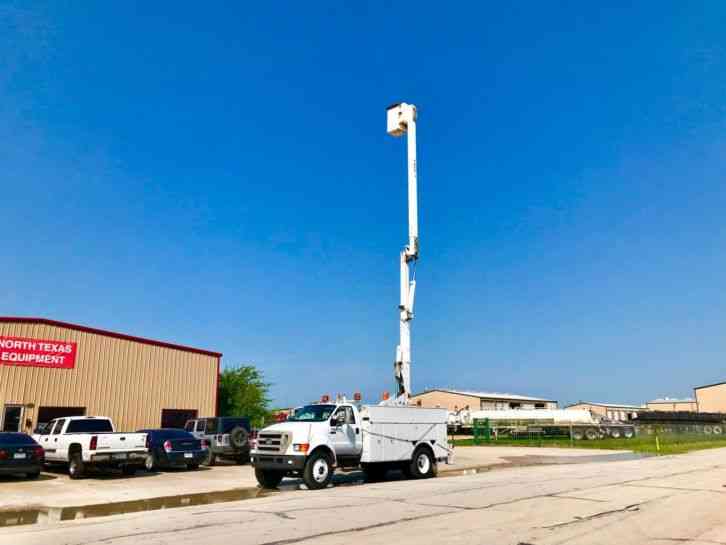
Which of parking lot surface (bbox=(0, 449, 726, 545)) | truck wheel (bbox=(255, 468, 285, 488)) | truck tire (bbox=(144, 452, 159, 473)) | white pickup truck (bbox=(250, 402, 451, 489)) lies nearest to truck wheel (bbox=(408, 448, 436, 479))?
white pickup truck (bbox=(250, 402, 451, 489))

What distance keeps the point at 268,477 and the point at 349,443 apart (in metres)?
2.35

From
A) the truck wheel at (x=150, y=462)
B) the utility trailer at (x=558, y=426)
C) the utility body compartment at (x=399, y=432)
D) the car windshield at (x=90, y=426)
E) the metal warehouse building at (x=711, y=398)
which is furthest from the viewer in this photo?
the metal warehouse building at (x=711, y=398)

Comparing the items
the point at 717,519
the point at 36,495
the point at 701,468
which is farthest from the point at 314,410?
the point at 701,468

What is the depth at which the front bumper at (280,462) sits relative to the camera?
15.9 metres

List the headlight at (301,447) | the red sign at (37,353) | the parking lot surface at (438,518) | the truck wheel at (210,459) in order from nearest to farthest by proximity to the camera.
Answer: the parking lot surface at (438,518) → the headlight at (301,447) → the truck wheel at (210,459) → the red sign at (37,353)

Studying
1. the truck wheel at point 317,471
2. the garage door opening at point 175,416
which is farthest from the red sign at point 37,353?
the truck wheel at point 317,471

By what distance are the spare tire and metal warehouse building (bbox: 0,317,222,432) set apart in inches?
286

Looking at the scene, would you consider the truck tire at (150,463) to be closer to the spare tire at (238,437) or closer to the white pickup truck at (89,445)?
the white pickup truck at (89,445)

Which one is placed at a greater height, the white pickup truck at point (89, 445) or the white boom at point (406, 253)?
the white boom at point (406, 253)

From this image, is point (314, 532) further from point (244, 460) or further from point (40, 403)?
point (40, 403)

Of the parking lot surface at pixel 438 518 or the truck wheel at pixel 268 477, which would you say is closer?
the parking lot surface at pixel 438 518

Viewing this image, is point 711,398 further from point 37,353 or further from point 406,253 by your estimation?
point 37,353

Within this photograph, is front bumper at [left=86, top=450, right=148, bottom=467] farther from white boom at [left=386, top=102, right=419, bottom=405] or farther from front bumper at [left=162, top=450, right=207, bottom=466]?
white boom at [left=386, top=102, right=419, bottom=405]

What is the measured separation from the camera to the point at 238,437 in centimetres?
2380
